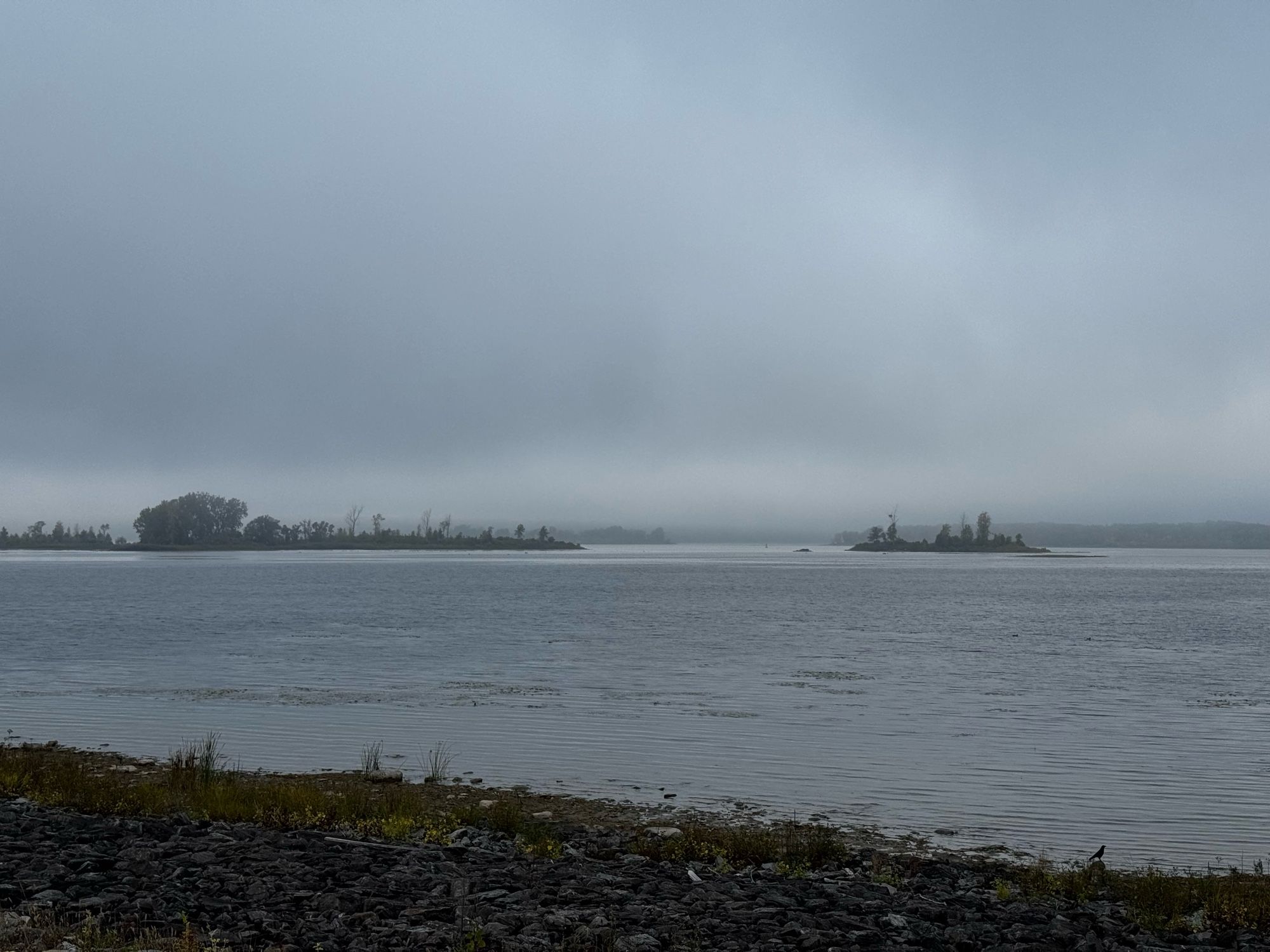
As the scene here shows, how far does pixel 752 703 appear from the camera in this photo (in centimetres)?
2689

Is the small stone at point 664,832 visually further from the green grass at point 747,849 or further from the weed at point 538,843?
the weed at point 538,843

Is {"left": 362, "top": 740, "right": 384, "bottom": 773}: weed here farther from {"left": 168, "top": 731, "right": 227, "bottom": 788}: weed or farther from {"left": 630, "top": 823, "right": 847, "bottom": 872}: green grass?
{"left": 630, "top": 823, "right": 847, "bottom": 872}: green grass

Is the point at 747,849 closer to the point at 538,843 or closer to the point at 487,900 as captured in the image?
the point at 538,843

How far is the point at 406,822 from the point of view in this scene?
42.7 feet

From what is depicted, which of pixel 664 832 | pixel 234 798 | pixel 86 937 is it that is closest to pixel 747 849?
pixel 664 832

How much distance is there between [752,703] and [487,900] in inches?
704

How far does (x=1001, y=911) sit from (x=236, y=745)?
54.3ft

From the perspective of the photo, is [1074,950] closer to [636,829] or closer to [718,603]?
[636,829]

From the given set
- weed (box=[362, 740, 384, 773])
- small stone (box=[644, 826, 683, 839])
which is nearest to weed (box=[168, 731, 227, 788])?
weed (box=[362, 740, 384, 773])

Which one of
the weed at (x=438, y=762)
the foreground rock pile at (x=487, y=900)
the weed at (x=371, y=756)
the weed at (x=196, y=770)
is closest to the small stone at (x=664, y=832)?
the foreground rock pile at (x=487, y=900)

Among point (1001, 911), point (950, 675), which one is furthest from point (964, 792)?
point (950, 675)

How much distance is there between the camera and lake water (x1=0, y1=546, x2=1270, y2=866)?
1683 cm

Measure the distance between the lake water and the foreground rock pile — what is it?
422 cm

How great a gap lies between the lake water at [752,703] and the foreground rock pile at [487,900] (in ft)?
13.8
